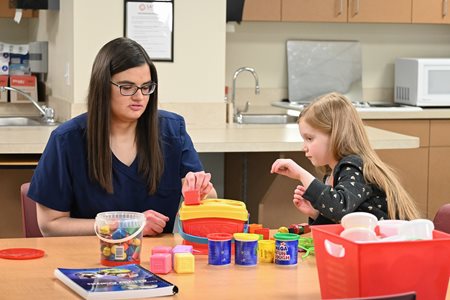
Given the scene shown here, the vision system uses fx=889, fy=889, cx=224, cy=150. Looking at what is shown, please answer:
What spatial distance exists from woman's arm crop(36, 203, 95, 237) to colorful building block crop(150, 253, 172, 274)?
1.79 ft

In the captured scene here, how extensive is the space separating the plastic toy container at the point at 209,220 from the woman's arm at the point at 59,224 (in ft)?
1.32

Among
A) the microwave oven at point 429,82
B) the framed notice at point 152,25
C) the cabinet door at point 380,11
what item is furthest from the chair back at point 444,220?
the cabinet door at point 380,11

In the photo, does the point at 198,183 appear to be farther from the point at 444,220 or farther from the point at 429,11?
the point at 429,11

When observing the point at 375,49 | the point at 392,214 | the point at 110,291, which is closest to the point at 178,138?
the point at 392,214

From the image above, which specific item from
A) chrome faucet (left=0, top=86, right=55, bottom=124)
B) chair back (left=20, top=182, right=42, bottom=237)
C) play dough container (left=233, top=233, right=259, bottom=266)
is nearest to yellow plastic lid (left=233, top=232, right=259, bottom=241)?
play dough container (left=233, top=233, right=259, bottom=266)

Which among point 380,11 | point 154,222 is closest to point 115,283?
point 154,222

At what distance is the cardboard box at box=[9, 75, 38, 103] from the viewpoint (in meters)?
5.42

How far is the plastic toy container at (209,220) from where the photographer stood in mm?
2385

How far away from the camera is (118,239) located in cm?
223

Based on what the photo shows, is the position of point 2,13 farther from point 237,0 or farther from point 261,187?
point 261,187

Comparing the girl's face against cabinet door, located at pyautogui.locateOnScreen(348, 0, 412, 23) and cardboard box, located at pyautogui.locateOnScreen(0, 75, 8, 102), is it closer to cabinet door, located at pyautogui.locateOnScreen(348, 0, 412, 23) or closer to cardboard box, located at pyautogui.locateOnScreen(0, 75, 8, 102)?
cardboard box, located at pyautogui.locateOnScreen(0, 75, 8, 102)

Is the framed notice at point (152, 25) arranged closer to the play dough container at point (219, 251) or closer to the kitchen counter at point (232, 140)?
the kitchen counter at point (232, 140)

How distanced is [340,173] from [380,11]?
375 cm

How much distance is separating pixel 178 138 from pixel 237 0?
2.32 metres
